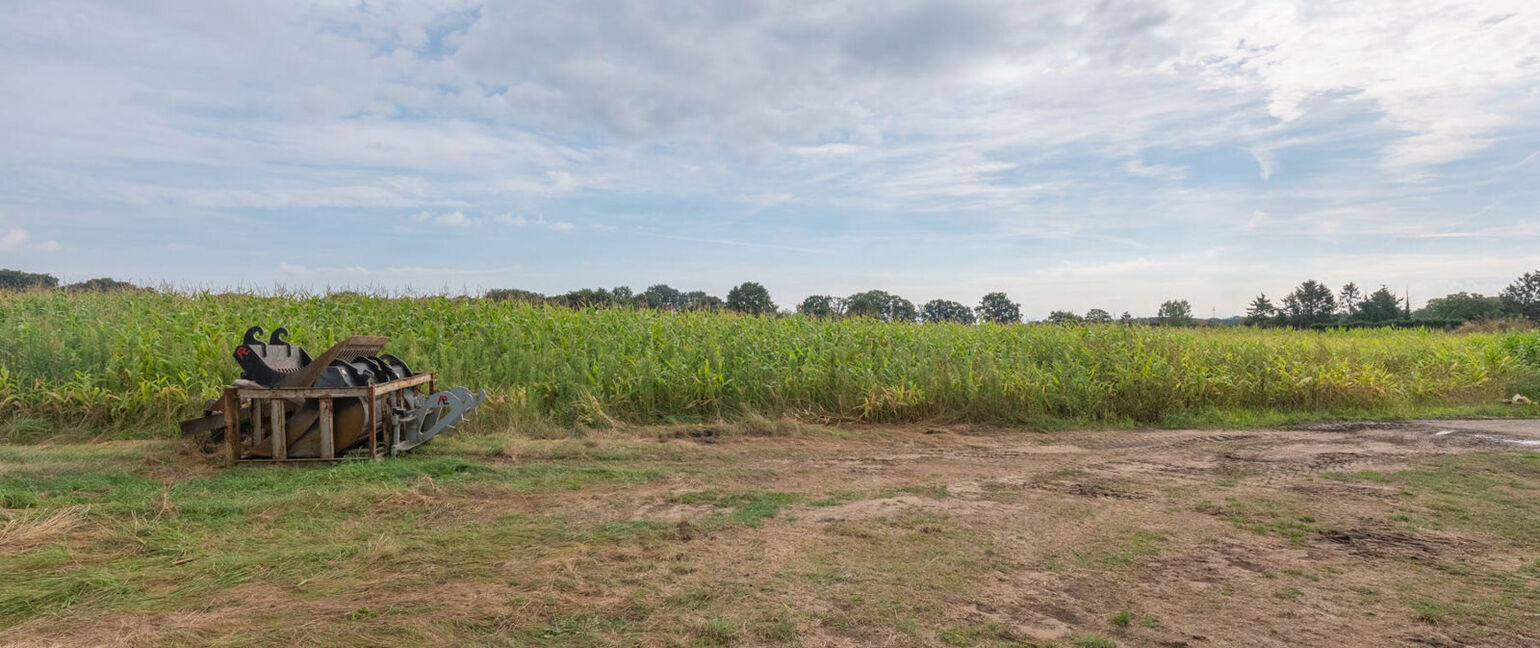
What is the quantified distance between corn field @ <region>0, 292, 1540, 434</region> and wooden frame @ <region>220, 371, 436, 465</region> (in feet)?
7.68

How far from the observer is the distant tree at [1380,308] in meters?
36.1

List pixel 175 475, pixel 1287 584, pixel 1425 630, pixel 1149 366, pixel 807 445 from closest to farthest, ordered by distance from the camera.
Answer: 1. pixel 1425 630
2. pixel 1287 584
3. pixel 175 475
4. pixel 807 445
5. pixel 1149 366

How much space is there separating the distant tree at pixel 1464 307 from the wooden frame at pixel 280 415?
42.9 metres

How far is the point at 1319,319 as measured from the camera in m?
34.2

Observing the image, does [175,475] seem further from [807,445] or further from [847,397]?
[847,397]

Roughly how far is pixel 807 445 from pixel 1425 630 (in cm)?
512

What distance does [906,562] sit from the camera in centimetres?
392

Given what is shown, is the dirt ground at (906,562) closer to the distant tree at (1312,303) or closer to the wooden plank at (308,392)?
the wooden plank at (308,392)

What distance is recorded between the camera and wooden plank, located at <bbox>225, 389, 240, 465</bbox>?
19.7ft

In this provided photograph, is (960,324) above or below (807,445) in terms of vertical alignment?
above

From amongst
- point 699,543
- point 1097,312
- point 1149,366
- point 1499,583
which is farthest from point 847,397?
point 1097,312

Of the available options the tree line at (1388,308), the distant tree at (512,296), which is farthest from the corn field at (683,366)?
the tree line at (1388,308)

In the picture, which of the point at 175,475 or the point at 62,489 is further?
the point at 175,475

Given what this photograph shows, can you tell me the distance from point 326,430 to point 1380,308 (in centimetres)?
4449
